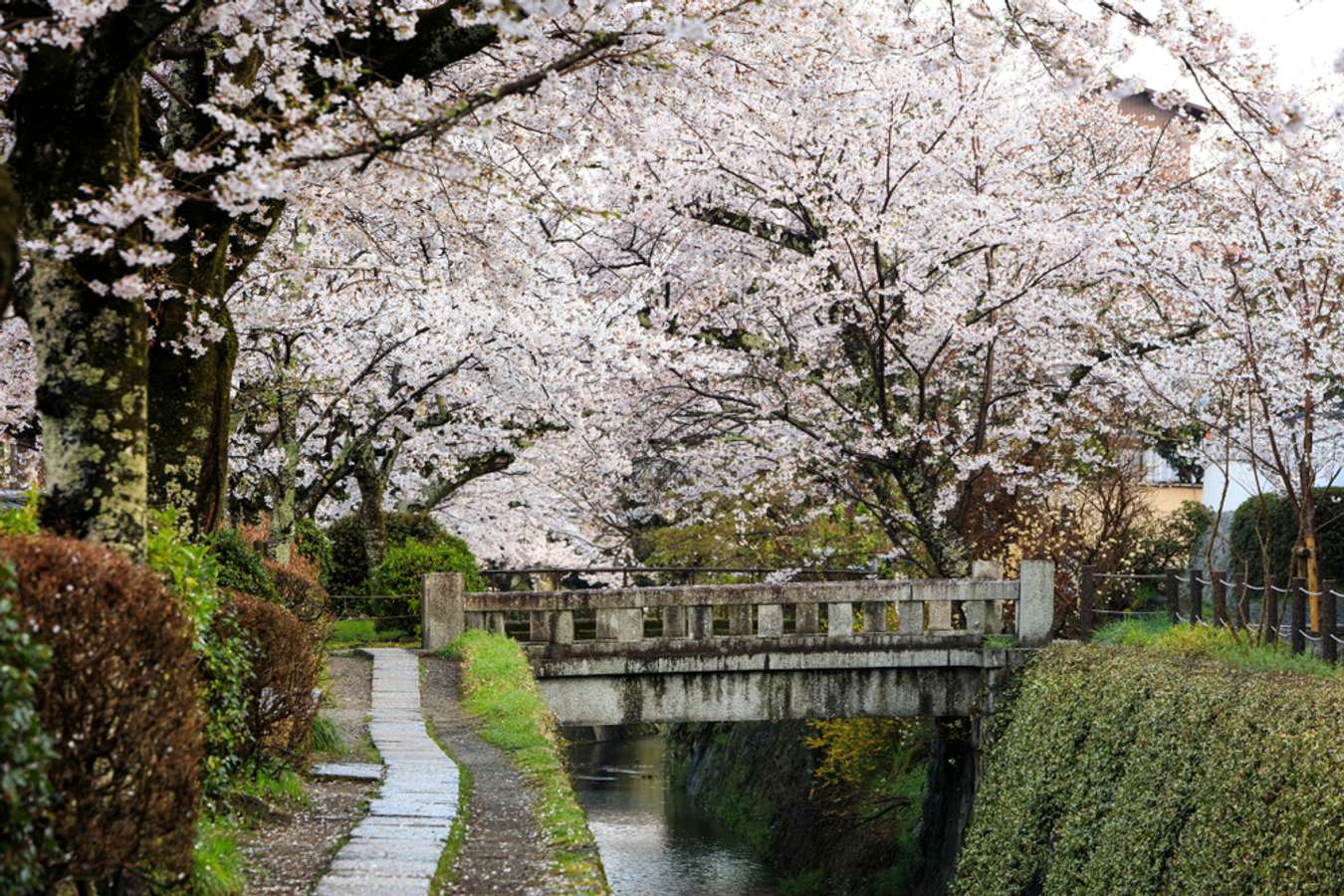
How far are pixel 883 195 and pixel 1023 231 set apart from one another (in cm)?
175

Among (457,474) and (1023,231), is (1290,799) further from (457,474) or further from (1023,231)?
(457,474)

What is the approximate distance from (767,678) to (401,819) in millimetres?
8836

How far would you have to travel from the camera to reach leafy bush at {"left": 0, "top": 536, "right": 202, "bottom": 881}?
14.3 ft

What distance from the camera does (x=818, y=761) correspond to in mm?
23609

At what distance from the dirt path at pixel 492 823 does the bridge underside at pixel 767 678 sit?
2.78 metres

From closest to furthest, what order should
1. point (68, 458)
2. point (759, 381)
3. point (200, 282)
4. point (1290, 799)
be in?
point (68, 458)
point (200, 282)
point (1290, 799)
point (759, 381)

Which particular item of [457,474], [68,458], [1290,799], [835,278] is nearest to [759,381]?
[835,278]

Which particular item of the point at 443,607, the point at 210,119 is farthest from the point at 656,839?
the point at 210,119

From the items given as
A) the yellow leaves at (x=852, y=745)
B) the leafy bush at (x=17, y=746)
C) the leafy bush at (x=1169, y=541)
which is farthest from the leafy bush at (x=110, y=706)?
the leafy bush at (x=1169, y=541)

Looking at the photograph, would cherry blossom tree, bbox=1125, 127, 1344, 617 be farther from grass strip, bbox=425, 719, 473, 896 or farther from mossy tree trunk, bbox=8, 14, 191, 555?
mossy tree trunk, bbox=8, 14, 191, 555

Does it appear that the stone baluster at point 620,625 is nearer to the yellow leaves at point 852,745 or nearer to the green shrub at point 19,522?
the yellow leaves at point 852,745

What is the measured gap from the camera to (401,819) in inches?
333

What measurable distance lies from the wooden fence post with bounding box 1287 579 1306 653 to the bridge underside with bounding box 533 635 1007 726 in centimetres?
383

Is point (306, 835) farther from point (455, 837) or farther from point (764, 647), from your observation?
point (764, 647)
